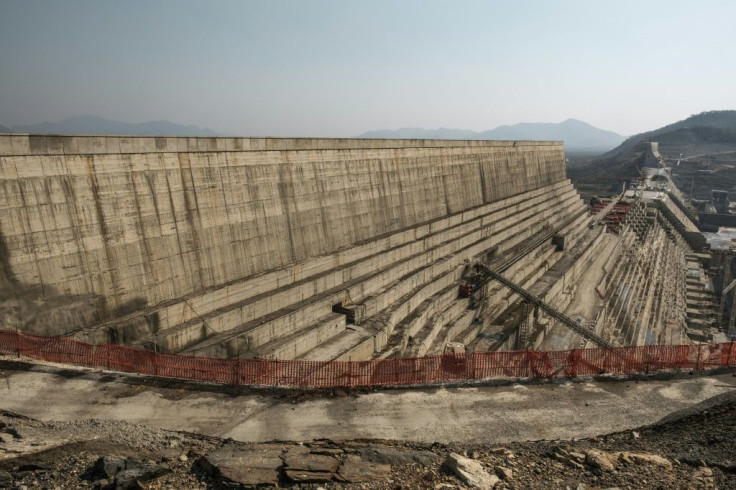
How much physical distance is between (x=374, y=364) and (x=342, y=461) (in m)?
4.83

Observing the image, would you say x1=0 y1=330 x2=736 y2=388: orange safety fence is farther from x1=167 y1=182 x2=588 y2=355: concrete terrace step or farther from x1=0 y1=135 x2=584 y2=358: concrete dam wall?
x1=167 y1=182 x2=588 y2=355: concrete terrace step

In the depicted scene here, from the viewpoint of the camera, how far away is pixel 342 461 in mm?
8547

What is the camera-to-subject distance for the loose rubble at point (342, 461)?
7.65m

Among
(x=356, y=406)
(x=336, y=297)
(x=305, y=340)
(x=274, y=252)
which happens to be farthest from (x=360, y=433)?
(x=274, y=252)

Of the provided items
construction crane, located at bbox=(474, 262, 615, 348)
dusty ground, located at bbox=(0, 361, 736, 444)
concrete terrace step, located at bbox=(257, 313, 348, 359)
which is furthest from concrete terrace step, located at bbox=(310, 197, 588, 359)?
dusty ground, located at bbox=(0, 361, 736, 444)

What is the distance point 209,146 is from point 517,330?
2200 centimetres

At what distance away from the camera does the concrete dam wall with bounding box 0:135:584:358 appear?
14078 mm

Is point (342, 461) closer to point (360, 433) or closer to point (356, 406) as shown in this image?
point (360, 433)

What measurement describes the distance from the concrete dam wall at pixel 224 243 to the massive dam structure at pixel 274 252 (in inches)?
2.3

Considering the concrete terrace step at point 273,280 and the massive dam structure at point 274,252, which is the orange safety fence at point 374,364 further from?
the concrete terrace step at point 273,280

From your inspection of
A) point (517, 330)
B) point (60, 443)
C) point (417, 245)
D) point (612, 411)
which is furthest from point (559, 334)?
point (60, 443)

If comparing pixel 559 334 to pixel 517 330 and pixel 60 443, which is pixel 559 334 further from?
pixel 60 443

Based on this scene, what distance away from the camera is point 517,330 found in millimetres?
30047

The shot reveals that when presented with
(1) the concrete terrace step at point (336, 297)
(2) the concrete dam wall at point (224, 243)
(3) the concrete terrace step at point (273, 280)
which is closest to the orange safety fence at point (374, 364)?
(2) the concrete dam wall at point (224, 243)
